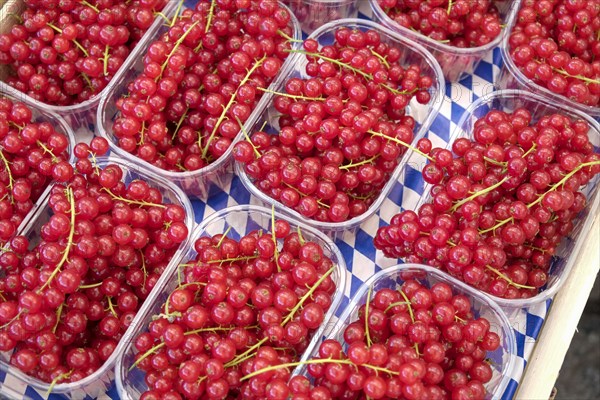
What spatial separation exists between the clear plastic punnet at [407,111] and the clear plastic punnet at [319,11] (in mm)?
96

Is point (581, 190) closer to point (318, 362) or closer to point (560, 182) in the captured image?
point (560, 182)

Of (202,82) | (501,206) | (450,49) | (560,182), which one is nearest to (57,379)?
(202,82)

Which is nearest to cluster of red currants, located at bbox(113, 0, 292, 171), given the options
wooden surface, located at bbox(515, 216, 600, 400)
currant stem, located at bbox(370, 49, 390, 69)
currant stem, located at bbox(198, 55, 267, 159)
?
currant stem, located at bbox(198, 55, 267, 159)

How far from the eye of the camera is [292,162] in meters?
1.42

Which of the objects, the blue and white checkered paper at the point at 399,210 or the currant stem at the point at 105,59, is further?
the currant stem at the point at 105,59

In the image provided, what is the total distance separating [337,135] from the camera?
4.69ft

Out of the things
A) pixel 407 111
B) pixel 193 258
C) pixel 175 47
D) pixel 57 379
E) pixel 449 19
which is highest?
pixel 449 19

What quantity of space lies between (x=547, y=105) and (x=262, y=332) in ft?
3.20

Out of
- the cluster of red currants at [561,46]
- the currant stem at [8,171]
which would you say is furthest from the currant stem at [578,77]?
the currant stem at [8,171]

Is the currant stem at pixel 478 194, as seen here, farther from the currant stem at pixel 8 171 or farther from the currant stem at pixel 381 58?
the currant stem at pixel 8 171

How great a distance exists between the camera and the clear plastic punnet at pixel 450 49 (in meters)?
1.68

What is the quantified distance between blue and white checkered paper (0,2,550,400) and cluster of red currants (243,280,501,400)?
0.66 feet

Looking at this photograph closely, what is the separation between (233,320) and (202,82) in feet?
2.17

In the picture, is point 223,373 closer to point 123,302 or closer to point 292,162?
point 123,302
